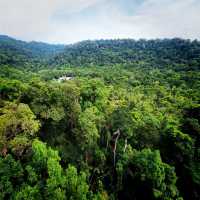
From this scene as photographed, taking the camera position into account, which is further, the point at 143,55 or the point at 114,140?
the point at 143,55

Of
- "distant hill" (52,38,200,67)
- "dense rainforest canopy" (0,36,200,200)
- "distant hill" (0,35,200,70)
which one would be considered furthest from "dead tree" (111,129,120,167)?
"distant hill" (52,38,200,67)

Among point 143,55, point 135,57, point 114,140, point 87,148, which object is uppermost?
point 87,148

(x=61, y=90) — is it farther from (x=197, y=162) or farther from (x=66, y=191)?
(x=197, y=162)

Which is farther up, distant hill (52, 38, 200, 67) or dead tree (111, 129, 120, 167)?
dead tree (111, 129, 120, 167)

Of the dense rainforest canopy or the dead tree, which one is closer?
the dense rainforest canopy

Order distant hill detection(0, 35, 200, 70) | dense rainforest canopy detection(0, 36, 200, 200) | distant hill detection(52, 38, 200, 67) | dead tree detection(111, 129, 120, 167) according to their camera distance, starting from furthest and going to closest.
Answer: distant hill detection(52, 38, 200, 67) → distant hill detection(0, 35, 200, 70) → dead tree detection(111, 129, 120, 167) → dense rainforest canopy detection(0, 36, 200, 200)

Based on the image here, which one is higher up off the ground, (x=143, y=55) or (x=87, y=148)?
(x=87, y=148)

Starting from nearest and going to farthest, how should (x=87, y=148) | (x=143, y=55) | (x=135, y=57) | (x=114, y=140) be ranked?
(x=87, y=148), (x=114, y=140), (x=135, y=57), (x=143, y=55)

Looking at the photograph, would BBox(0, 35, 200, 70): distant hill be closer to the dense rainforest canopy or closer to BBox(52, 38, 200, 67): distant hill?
BBox(52, 38, 200, 67): distant hill

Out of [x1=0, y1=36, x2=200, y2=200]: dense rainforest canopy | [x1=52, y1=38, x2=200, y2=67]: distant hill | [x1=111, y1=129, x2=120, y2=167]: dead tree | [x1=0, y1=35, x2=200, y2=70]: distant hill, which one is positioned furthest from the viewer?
[x1=52, y1=38, x2=200, y2=67]: distant hill

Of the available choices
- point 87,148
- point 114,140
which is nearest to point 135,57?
point 114,140

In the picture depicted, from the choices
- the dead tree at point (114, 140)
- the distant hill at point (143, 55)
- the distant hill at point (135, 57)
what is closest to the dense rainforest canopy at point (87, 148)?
the dead tree at point (114, 140)

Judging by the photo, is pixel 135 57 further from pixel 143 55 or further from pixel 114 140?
pixel 114 140

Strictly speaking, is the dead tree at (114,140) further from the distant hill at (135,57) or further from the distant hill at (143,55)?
the distant hill at (143,55)
